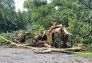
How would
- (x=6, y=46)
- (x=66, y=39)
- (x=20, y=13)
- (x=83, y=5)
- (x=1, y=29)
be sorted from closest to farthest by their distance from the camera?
Answer: (x=66, y=39), (x=6, y=46), (x=83, y=5), (x=1, y=29), (x=20, y=13)

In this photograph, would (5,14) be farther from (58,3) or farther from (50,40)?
(50,40)

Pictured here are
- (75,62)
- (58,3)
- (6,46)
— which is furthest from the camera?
(58,3)

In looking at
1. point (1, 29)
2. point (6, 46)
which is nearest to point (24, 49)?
point (6, 46)

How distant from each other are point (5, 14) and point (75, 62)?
24.6m

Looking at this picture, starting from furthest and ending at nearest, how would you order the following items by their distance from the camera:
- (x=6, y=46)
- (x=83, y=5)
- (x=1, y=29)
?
1. (x=1, y=29)
2. (x=83, y=5)
3. (x=6, y=46)

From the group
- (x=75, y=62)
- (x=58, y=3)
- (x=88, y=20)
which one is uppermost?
(x=58, y=3)

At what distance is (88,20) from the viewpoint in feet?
60.4

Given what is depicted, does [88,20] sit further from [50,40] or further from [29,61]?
[29,61]

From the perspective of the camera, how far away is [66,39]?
16.0 m

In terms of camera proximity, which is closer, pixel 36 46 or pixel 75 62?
pixel 75 62

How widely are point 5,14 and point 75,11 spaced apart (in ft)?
56.6

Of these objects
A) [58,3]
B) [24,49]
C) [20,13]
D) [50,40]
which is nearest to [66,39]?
[50,40]

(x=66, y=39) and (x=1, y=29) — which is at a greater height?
(x=1, y=29)

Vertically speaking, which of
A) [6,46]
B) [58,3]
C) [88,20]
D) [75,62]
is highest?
[58,3]
